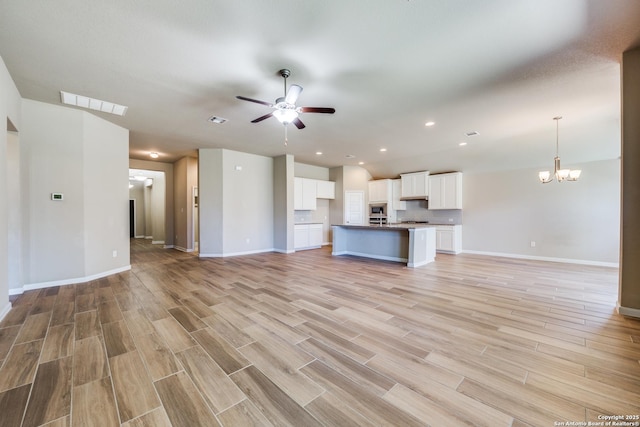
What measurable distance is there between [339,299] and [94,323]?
269 centimetres

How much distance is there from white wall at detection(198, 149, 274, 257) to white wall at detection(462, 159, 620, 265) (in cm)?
600

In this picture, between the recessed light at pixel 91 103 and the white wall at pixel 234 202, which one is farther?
the white wall at pixel 234 202

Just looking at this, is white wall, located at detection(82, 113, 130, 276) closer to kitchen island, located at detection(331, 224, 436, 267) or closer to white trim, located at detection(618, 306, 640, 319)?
kitchen island, located at detection(331, 224, 436, 267)

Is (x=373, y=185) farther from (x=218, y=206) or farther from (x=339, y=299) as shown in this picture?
(x=339, y=299)

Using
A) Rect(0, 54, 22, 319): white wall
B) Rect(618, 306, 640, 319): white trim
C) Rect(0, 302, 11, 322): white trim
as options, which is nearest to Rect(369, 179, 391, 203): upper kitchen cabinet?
Rect(618, 306, 640, 319): white trim

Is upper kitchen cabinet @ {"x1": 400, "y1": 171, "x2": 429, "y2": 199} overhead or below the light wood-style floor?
overhead

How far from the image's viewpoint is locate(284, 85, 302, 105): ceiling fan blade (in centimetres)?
269

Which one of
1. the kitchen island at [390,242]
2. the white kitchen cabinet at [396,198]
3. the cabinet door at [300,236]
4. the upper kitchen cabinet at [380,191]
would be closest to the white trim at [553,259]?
the kitchen island at [390,242]

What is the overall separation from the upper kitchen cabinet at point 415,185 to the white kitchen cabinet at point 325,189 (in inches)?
92.9

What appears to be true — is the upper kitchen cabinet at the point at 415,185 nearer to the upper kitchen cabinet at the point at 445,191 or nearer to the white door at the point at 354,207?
the upper kitchen cabinet at the point at 445,191

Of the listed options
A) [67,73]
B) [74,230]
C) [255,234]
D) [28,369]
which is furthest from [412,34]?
[255,234]

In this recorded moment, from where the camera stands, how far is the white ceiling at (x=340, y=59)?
80.7 inches

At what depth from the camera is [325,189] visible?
28.5 feet

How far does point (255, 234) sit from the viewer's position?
716 centimetres
